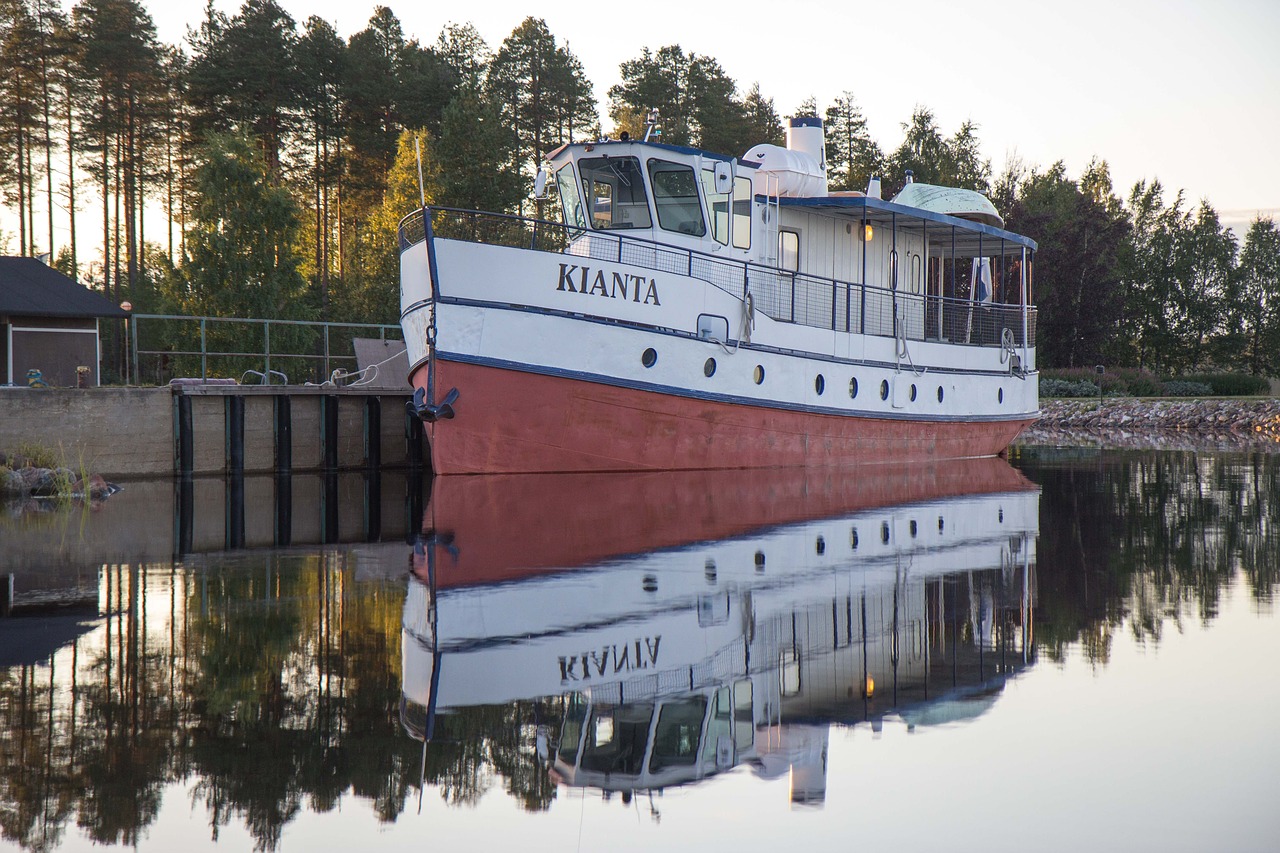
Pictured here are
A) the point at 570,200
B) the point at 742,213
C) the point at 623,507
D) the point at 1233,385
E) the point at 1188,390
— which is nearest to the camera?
the point at 623,507

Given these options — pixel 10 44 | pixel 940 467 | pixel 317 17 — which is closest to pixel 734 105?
pixel 317 17

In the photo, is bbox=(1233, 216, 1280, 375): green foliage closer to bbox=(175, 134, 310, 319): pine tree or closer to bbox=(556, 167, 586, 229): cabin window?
bbox=(175, 134, 310, 319): pine tree

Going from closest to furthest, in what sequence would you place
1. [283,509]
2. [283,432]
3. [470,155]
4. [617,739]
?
[617,739], [283,509], [283,432], [470,155]

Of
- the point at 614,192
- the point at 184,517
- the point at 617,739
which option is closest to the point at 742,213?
the point at 614,192

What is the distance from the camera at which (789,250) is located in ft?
65.6

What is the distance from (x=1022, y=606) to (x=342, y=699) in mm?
4742

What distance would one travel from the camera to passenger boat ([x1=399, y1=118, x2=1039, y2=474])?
1569cm

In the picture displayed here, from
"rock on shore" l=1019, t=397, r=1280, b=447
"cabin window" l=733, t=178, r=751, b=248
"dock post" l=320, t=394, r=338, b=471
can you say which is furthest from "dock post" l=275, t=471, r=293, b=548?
"rock on shore" l=1019, t=397, r=1280, b=447

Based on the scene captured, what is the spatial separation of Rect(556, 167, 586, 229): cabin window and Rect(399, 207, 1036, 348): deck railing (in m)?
0.29

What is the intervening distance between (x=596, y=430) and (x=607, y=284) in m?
2.15

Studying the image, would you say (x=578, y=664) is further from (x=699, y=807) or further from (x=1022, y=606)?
(x=1022, y=606)

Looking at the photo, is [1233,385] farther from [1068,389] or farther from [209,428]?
[209,428]

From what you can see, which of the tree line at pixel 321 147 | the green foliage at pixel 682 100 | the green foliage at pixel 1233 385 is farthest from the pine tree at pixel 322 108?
the green foliage at pixel 1233 385

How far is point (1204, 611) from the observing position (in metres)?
7.77
